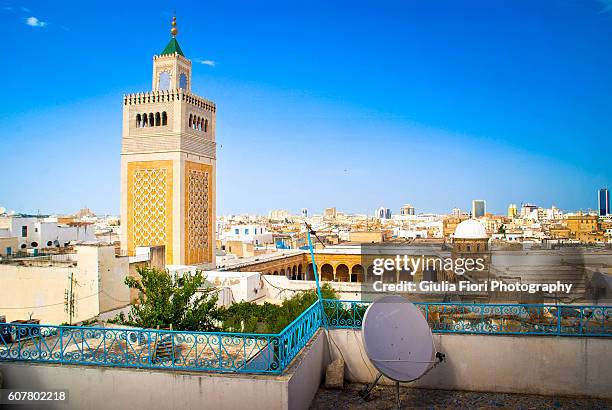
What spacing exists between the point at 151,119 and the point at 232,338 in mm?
12013

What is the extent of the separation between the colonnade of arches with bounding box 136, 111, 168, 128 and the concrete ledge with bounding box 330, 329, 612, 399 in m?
12.2

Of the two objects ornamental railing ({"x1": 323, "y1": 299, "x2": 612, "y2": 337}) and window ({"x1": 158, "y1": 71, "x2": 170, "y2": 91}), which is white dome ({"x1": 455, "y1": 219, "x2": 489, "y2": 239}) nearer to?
ornamental railing ({"x1": 323, "y1": 299, "x2": 612, "y2": 337})

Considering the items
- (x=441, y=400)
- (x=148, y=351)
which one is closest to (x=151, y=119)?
(x=148, y=351)

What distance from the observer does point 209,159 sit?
55.2 ft

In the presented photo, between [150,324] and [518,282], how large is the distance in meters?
5.16

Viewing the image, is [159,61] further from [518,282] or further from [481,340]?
[481,340]

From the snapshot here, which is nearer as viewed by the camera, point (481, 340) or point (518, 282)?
point (481, 340)

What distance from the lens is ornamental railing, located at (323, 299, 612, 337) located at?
484 centimetres

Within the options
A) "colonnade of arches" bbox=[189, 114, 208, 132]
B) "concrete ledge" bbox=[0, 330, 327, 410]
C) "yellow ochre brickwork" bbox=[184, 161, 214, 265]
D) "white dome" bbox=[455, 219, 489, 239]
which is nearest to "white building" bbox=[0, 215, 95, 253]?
"yellow ochre brickwork" bbox=[184, 161, 214, 265]

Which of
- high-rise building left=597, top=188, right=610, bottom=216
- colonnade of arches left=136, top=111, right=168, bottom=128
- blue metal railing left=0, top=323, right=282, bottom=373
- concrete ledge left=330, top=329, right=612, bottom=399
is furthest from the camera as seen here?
high-rise building left=597, top=188, right=610, bottom=216

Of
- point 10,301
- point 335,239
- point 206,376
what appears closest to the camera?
point 206,376

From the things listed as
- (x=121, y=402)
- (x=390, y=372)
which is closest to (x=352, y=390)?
(x=390, y=372)

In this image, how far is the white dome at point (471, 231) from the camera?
42.0ft

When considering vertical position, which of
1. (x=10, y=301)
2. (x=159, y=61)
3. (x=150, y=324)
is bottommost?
(x=10, y=301)
